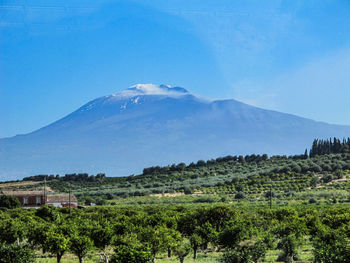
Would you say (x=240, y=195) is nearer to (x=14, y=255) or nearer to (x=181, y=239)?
(x=181, y=239)

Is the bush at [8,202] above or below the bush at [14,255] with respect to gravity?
above

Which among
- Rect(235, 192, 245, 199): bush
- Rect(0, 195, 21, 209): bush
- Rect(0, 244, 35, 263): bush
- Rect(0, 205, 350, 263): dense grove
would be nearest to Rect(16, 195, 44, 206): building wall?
Rect(0, 195, 21, 209): bush

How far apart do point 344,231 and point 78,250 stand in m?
20.8

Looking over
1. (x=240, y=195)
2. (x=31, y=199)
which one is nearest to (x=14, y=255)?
(x=240, y=195)

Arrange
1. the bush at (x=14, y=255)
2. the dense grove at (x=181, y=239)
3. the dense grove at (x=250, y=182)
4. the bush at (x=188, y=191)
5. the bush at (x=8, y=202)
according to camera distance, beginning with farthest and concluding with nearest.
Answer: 1. the bush at (x=188, y=191)
2. the dense grove at (x=250, y=182)
3. the bush at (x=8, y=202)
4. the dense grove at (x=181, y=239)
5. the bush at (x=14, y=255)

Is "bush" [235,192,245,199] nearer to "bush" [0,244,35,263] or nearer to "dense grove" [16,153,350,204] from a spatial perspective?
"dense grove" [16,153,350,204]

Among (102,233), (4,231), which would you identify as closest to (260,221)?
(102,233)

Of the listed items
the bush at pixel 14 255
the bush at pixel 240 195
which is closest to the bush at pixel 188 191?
the bush at pixel 240 195

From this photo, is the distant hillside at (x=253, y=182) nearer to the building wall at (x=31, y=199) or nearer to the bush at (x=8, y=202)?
the building wall at (x=31, y=199)

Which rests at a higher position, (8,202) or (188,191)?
(188,191)

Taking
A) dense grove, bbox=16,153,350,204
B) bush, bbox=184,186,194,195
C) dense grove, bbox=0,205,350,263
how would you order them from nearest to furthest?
dense grove, bbox=0,205,350,263 → dense grove, bbox=16,153,350,204 → bush, bbox=184,186,194,195

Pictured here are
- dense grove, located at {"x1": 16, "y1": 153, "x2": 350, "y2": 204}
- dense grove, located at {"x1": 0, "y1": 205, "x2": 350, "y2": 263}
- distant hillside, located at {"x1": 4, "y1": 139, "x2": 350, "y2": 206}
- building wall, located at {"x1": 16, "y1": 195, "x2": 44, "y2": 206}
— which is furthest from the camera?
dense grove, located at {"x1": 16, "y1": 153, "x2": 350, "y2": 204}

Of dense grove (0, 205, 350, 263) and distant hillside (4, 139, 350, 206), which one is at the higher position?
distant hillside (4, 139, 350, 206)

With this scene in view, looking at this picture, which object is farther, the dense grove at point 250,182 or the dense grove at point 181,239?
the dense grove at point 250,182
